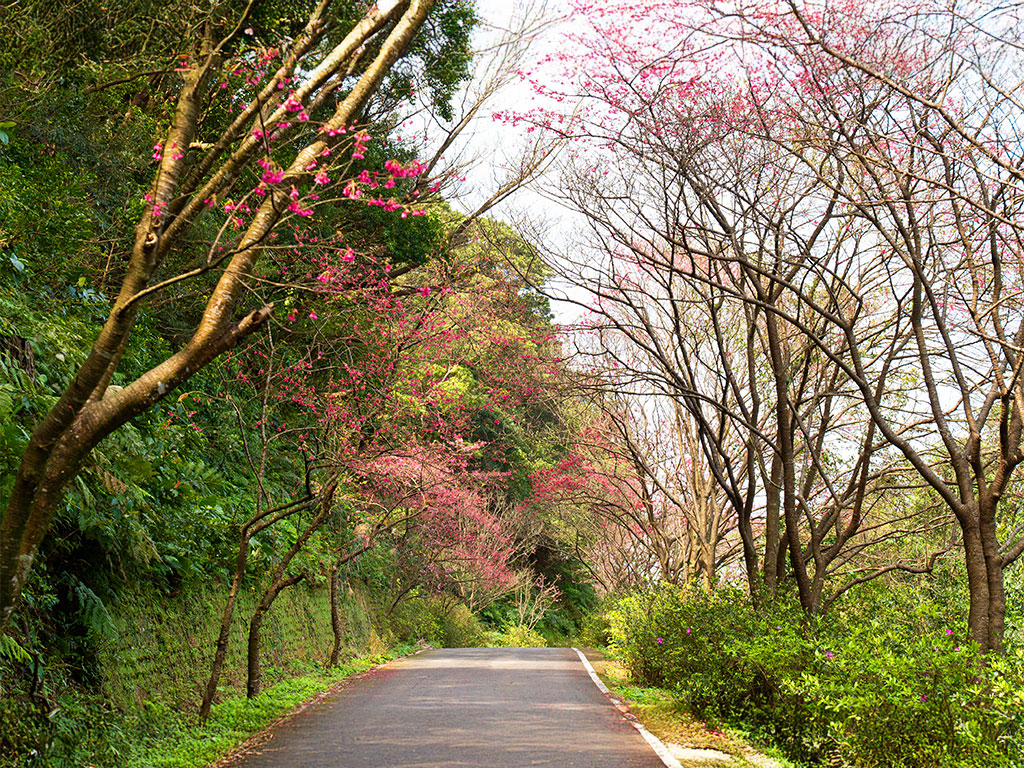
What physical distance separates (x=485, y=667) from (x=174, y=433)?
33.7 ft

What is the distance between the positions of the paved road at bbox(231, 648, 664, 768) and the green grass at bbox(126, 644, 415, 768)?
30cm

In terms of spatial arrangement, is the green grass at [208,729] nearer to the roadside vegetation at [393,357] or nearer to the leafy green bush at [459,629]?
the roadside vegetation at [393,357]

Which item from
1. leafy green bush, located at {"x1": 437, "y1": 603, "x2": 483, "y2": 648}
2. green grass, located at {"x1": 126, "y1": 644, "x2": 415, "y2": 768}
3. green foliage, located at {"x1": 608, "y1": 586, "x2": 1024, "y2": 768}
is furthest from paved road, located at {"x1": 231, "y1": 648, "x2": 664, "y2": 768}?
leafy green bush, located at {"x1": 437, "y1": 603, "x2": 483, "y2": 648}

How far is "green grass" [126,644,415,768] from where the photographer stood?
716 centimetres

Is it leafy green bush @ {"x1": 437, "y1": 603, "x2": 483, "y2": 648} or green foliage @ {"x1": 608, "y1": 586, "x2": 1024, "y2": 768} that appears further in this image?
leafy green bush @ {"x1": 437, "y1": 603, "x2": 483, "y2": 648}

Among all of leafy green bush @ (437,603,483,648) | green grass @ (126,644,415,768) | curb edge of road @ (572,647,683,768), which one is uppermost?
green grass @ (126,644,415,768)

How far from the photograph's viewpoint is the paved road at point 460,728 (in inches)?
305

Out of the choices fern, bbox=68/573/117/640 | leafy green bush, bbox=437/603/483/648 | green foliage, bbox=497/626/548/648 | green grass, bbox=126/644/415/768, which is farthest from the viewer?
green foliage, bbox=497/626/548/648

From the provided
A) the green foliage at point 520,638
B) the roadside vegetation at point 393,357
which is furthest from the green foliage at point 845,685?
the green foliage at point 520,638

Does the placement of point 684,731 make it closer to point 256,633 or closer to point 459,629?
point 256,633

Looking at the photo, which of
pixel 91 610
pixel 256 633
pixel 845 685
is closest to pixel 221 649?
pixel 256 633

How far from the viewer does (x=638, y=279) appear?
1548 cm

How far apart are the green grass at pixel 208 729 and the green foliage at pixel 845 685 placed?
16.4 feet

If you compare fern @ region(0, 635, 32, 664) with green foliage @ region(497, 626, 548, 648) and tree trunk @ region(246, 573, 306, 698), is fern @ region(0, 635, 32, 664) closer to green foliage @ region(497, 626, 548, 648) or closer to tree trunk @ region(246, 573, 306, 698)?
tree trunk @ region(246, 573, 306, 698)
